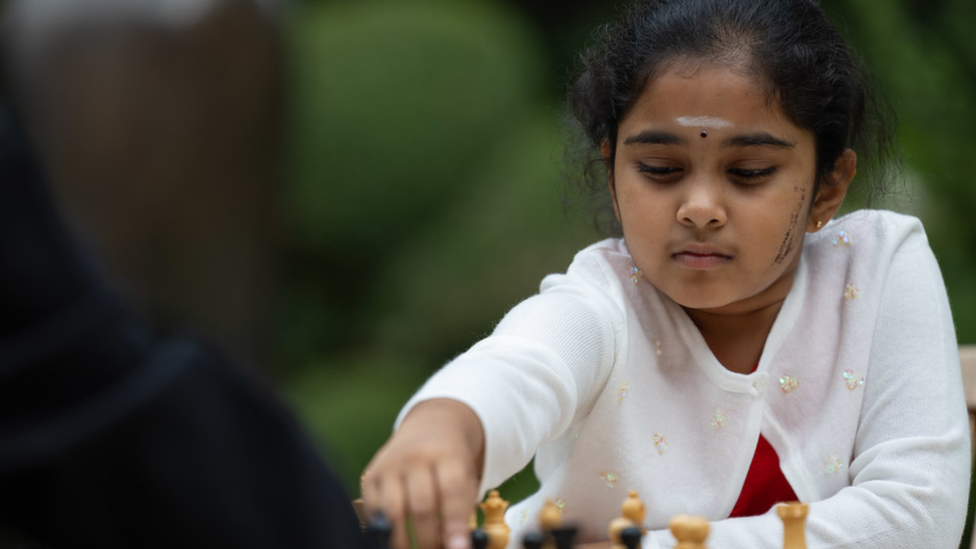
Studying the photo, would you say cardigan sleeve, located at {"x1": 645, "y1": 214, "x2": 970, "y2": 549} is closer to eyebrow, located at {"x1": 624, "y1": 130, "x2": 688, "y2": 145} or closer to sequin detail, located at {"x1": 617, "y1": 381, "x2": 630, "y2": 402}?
sequin detail, located at {"x1": 617, "y1": 381, "x2": 630, "y2": 402}

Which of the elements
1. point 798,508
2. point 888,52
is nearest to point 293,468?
point 798,508

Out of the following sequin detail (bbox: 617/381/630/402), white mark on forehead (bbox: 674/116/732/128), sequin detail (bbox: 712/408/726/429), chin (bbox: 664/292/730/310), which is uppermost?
white mark on forehead (bbox: 674/116/732/128)

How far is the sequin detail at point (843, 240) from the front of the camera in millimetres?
1359

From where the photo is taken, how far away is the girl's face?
1.16m

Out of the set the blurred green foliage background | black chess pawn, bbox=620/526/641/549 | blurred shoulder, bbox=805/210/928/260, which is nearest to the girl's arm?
black chess pawn, bbox=620/526/641/549

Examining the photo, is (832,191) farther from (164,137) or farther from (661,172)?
(164,137)

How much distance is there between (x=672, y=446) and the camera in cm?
124

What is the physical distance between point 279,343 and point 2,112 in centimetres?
16

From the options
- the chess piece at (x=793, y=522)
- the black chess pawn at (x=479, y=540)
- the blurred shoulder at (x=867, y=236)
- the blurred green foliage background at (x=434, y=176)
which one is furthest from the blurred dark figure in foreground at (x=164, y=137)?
the blurred green foliage background at (x=434, y=176)

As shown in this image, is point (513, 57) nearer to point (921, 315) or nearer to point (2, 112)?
point (921, 315)

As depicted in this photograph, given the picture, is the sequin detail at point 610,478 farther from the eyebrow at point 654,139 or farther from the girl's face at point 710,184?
the eyebrow at point 654,139

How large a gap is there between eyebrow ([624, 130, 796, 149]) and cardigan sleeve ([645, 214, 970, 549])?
0.23 m

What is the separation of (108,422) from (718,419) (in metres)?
0.90

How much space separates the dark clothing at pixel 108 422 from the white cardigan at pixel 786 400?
60 centimetres
